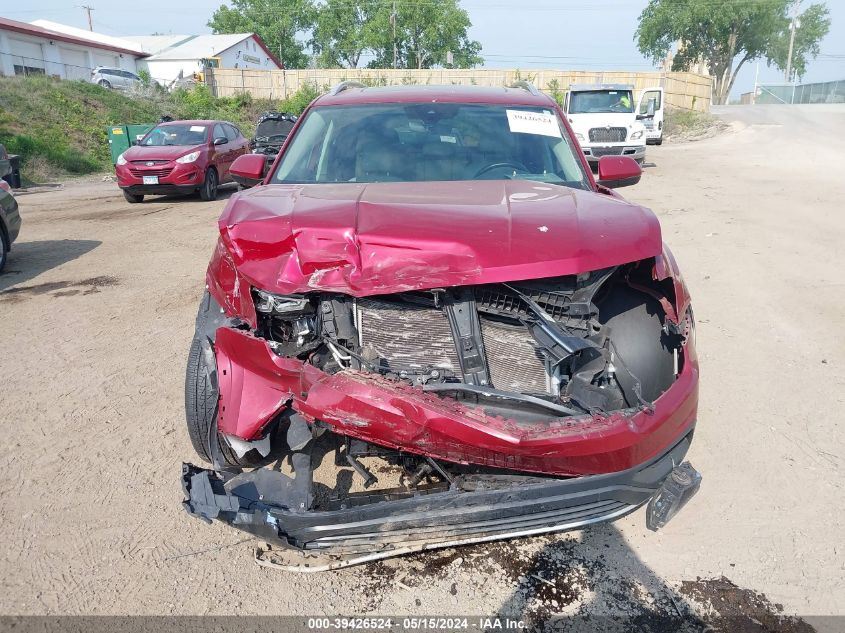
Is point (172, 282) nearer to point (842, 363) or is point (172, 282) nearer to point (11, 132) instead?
point (842, 363)

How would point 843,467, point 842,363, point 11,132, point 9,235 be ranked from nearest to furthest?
point 843,467 < point 842,363 < point 9,235 < point 11,132

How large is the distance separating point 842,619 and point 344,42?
238 feet

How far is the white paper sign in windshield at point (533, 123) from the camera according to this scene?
378cm

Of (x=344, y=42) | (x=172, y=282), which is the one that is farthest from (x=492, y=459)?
(x=344, y=42)

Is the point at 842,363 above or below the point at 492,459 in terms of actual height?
below

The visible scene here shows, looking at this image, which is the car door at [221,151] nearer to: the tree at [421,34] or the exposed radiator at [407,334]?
the exposed radiator at [407,334]

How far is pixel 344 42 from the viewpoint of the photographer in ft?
220

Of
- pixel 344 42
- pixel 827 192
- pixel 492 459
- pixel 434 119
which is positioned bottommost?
pixel 827 192

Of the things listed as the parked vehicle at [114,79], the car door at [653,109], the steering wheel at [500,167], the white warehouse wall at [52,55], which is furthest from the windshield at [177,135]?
the white warehouse wall at [52,55]

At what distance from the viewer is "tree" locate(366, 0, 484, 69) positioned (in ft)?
208

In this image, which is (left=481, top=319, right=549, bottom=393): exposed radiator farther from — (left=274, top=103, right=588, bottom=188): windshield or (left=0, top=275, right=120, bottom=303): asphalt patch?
(left=0, top=275, right=120, bottom=303): asphalt patch

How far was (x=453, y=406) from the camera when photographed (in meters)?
2.10

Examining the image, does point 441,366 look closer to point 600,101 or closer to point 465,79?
point 600,101

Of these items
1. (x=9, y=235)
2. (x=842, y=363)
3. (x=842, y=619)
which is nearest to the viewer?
(x=842, y=619)
